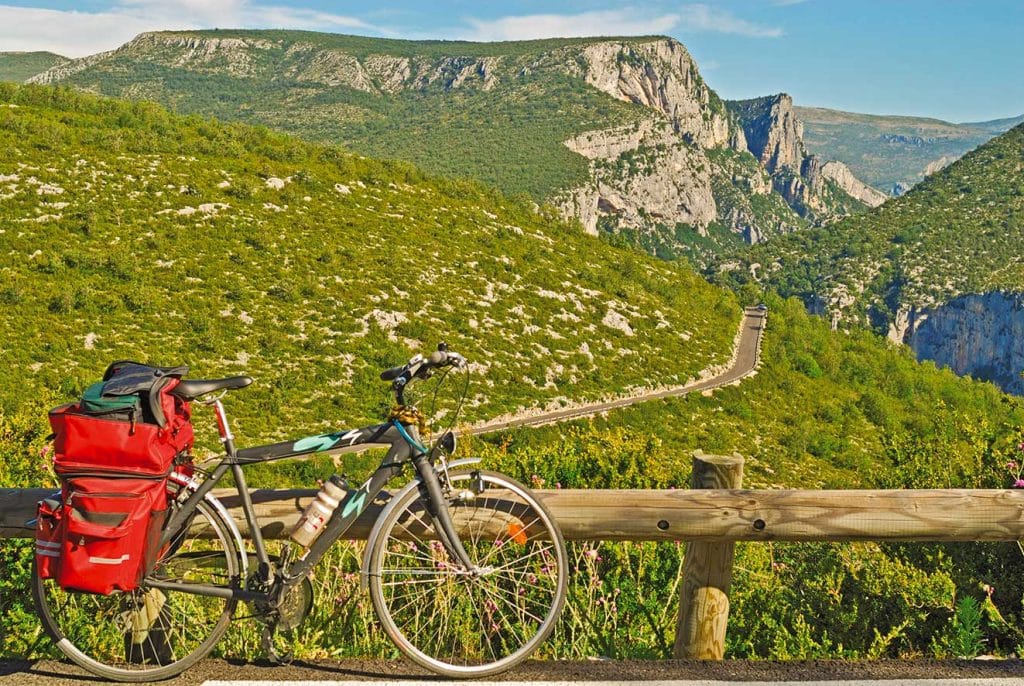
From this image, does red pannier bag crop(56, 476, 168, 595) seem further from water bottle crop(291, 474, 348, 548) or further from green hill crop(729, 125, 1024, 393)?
green hill crop(729, 125, 1024, 393)

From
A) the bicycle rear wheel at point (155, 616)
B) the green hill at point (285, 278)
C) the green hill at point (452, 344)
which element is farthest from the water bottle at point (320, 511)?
the green hill at point (285, 278)

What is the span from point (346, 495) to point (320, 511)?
0.48ft

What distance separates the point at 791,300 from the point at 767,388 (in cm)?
4043

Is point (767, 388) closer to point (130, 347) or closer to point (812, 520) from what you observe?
point (130, 347)

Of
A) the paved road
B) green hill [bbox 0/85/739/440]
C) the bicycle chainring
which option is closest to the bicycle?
the bicycle chainring

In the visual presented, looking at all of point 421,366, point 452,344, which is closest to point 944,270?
point 452,344

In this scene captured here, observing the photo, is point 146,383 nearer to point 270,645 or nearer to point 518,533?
point 270,645

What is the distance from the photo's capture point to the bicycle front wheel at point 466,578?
3658 mm

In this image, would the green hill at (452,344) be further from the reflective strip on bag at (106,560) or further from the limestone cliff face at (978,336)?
the limestone cliff face at (978,336)

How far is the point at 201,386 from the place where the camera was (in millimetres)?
3564

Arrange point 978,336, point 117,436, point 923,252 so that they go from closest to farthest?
point 117,436, point 978,336, point 923,252

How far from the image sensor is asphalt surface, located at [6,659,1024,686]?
358 centimetres

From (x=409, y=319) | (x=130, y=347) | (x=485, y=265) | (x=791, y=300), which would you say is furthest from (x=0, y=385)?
(x=791, y=300)

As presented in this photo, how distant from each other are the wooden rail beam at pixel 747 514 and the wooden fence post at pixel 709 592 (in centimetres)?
16
